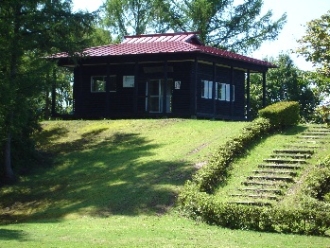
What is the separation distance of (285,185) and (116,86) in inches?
748

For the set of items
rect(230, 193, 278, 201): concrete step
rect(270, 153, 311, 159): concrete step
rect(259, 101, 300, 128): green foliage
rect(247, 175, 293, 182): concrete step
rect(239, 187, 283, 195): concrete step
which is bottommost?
rect(230, 193, 278, 201): concrete step

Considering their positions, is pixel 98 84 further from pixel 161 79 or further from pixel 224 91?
pixel 224 91

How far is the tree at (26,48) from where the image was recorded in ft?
83.4

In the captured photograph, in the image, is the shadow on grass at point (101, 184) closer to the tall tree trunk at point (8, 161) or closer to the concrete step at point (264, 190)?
the tall tree trunk at point (8, 161)

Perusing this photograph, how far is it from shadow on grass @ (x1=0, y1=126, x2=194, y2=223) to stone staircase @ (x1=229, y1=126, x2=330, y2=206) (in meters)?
2.38

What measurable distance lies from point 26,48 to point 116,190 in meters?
8.23

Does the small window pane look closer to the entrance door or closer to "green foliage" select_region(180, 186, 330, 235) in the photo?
the entrance door

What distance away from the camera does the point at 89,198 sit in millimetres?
22297

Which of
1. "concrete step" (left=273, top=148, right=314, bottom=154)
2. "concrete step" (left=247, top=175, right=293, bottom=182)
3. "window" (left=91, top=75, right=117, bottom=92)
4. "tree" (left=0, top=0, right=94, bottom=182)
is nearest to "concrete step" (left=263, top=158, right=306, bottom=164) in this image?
"concrete step" (left=273, top=148, right=314, bottom=154)

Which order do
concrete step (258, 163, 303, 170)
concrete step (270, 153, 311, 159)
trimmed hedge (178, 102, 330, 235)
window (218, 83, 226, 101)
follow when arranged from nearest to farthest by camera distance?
1. trimmed hedge (178, 102, 330, 235)
2. concrete step (258, 163, 303, 170)
3. concrete step (270, 153, 311, 159)
4. window (218, 83, 226, 101)

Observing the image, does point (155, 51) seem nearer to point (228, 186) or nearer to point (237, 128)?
point (237, 128)

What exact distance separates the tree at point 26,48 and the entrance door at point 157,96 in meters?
8.66

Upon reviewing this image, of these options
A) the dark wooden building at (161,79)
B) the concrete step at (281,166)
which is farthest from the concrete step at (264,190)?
the dark wooden building at (161,79)

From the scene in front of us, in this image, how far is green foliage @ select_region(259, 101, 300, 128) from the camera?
94.0 ft
